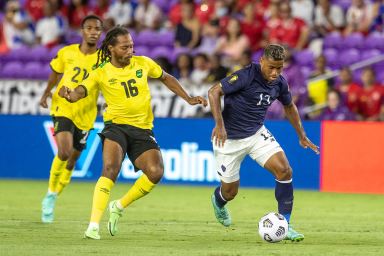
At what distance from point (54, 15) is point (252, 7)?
14.9 feet

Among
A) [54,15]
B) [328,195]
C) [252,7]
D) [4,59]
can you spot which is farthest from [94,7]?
[328,195]

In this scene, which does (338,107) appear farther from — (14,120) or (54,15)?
(54,15)

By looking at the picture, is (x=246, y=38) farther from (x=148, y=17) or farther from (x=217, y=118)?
(x=217, y=118)

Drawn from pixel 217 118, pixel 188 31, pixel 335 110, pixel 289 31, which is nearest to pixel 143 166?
pixel 217 118

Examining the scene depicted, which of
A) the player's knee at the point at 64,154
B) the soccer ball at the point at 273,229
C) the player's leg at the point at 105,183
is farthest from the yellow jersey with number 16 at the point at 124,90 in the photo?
the soccer ball at the point at 273,229

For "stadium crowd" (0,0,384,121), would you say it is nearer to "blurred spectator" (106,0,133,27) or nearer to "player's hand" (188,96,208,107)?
"blurred spectator" (106,0,133,27)

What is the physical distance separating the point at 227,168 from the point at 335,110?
7.09m

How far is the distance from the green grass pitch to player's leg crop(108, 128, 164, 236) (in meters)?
0.35

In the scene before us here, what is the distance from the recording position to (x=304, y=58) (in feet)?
64.5

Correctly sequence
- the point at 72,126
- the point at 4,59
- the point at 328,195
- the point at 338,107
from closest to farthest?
the point at 72,126 < the point at 328,195 < the point at 338,107 < the point at 4,59

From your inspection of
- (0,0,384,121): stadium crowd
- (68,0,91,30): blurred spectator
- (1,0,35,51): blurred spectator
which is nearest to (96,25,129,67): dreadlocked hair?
(0,0,384,121): stadium crowd

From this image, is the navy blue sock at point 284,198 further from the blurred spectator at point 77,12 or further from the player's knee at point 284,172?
the blurred spectator at point 77,12

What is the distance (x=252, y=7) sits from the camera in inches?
799

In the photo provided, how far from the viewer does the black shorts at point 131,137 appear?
1045 cm
